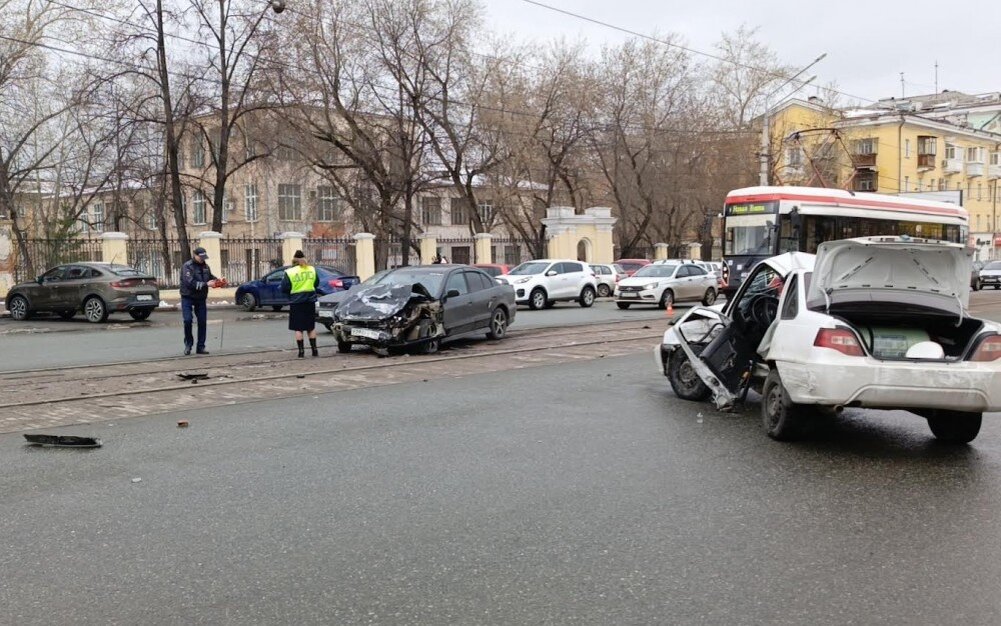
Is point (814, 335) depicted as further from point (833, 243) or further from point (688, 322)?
point (688, 322)

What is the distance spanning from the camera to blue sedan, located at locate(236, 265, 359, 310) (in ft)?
84.6

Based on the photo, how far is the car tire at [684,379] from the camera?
9602mm

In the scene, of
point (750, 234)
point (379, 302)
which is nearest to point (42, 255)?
point (379, 302)

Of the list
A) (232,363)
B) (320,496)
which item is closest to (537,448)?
(320,496)

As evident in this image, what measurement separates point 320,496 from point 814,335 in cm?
400

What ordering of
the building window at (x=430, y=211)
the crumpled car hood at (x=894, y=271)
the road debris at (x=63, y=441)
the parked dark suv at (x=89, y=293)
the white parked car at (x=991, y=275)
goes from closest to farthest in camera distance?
the crumpled car hood at (x=894, y=271)
the road debris at (x=63, y=441)
the parked dark suv at (x=89, y=293)
the white parked car at (x=991, y=275)
the building window at (x=430, y=211)

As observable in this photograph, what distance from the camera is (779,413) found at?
24.7ft

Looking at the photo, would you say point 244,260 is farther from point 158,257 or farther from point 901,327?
point 901,327

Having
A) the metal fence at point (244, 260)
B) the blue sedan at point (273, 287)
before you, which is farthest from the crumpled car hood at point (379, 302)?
the metal fence at point (244, 260)

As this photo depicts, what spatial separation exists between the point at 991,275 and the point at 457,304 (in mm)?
37363

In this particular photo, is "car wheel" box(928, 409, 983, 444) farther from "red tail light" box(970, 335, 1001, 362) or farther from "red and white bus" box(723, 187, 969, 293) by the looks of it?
"red and white bus" box(723, 187, 969, 293)

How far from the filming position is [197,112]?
32.6 m

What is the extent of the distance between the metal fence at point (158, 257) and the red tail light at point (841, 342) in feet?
91.1

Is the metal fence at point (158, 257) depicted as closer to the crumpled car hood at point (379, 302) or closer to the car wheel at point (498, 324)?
the car wheel at point (498, 324)
